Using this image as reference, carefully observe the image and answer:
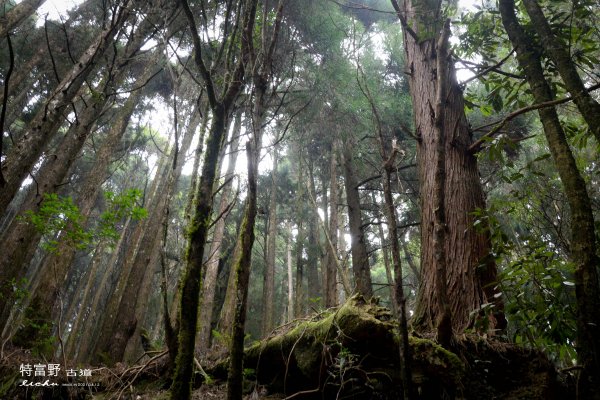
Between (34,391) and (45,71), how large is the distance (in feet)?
40.1

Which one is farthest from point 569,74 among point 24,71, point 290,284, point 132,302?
point 290,284

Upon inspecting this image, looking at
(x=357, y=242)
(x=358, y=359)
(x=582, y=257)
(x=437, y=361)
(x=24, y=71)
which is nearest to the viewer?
(x=582, y=257)

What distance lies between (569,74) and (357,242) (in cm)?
665

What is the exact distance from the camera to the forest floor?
2164mm

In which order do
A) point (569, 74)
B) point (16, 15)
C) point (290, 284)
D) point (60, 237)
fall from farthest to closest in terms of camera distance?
point (290, 284) < point (60, 237) < point (16, 15) < point (569, 74)

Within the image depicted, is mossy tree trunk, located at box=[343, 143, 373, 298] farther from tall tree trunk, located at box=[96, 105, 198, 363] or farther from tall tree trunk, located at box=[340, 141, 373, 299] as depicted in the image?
tall tree trunk, located at box=[96, 105, 198, 363]

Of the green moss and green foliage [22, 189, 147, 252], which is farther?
green foliage [22, 189, 147, 252]

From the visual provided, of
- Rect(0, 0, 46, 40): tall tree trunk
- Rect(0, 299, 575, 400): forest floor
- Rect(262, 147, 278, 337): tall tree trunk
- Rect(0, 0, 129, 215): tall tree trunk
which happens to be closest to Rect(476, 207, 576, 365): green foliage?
Rect(0, 299, 575, 400): forest floor

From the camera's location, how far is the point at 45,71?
39.1ft

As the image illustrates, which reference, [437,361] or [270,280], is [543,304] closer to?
[437,361]

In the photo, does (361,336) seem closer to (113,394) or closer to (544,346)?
(544,346)

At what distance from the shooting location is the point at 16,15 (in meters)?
6.24

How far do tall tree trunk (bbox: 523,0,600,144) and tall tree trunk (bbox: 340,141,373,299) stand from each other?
5.45m

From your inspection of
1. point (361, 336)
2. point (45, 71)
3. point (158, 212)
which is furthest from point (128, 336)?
point (45, 71)
